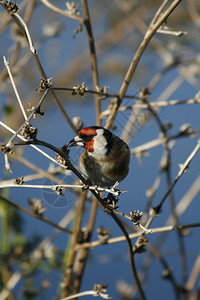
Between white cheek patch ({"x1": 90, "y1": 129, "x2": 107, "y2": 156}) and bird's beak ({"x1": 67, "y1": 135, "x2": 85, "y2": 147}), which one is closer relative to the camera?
bird's beak ({"x1": 67, "y1": 135, "x2": 85, "y2": 147})

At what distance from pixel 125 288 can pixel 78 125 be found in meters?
0.81

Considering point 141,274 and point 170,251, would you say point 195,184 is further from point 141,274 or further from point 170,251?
point 141,274

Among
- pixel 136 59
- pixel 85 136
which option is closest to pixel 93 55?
pixel 136 59

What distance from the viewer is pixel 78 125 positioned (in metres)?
1.55

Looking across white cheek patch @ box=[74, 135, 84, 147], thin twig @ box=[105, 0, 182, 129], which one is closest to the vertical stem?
thin twig @ box=[105, 0, 182, 129]

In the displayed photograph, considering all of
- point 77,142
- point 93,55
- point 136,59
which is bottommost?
point 77,142

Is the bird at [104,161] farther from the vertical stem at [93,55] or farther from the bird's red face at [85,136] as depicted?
the vertical stem at [93,55]

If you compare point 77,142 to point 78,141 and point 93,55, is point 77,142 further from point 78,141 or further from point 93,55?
point 93,55

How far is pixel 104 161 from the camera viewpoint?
1.54 m

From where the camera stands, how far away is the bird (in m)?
1.52

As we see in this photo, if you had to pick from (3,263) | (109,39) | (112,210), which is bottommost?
(112,210)

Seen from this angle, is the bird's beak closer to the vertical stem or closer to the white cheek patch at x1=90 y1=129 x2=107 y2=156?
the white cheek patch at x1=90 y1=129 x2=107 y2=156

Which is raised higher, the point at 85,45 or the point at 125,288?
the point at 85,45

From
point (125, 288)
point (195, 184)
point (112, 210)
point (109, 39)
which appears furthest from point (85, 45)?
point (112, 210)
